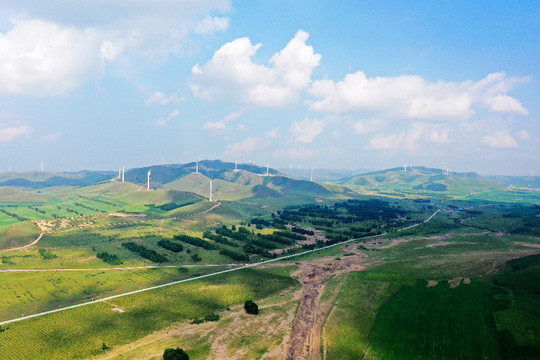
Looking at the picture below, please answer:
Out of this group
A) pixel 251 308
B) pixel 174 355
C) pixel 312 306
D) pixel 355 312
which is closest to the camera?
pixel 174 355

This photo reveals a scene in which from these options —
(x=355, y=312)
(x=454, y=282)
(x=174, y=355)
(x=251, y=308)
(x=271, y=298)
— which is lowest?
(x=271, y=298)

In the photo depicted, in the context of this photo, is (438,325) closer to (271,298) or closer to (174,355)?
(271,298)

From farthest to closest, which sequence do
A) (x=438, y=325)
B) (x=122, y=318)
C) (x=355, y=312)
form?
(x=355, y=312) → (x=122, y=318) → (x=438, y=325)

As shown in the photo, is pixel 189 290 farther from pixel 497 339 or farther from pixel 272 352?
pixel 497 339

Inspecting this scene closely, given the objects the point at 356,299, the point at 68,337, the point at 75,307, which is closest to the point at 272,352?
the point at 356,299

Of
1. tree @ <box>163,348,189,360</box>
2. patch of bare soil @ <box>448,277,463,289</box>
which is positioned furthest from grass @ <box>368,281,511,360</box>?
tree @ <box>163,348,189,360</box>

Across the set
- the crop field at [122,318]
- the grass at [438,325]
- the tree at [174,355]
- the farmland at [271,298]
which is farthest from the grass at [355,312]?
the tree at [174,355]

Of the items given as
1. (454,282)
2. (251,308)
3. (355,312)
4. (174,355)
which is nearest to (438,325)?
(355,312)

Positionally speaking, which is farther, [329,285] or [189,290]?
[329,285]
